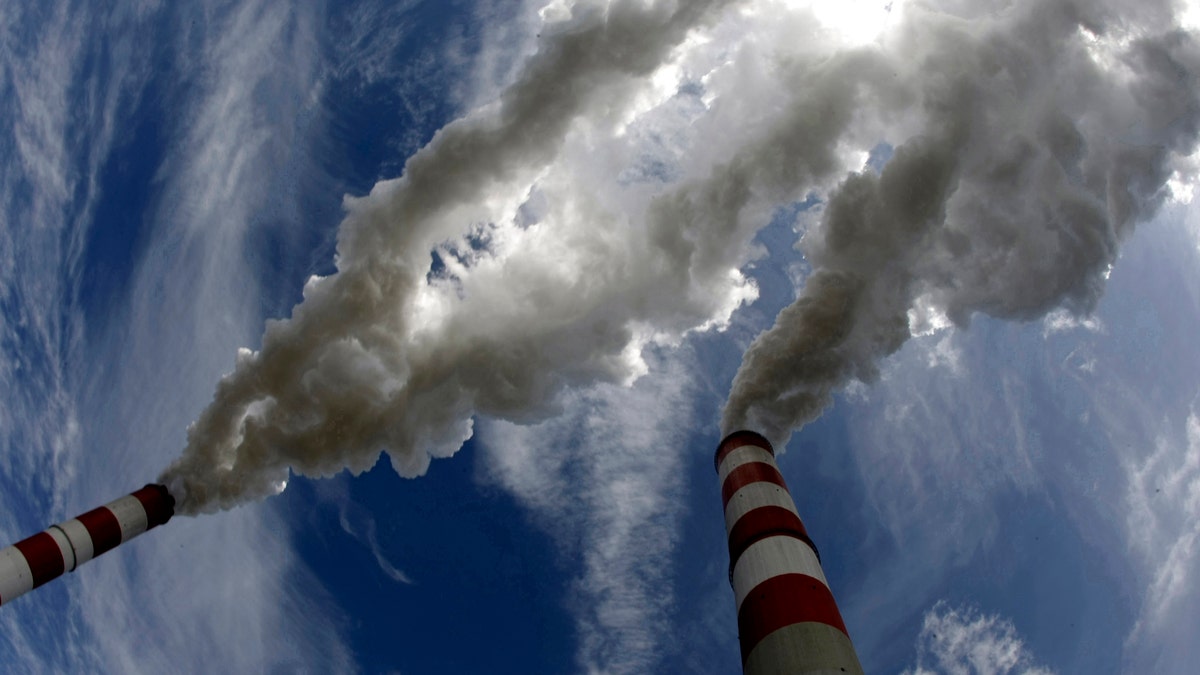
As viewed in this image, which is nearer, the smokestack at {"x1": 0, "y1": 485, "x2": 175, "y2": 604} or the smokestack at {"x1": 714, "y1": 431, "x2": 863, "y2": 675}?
the smokestack at {"x1": 714, "y1": 431, "x2": 863, "y2": 675}

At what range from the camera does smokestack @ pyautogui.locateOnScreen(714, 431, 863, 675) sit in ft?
43.5

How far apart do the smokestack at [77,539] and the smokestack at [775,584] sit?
1955 centimetres

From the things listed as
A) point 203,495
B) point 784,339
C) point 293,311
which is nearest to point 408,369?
point 293,311

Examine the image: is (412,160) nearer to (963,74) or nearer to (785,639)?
(963,74)

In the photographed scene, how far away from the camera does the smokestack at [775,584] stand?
1326 cm

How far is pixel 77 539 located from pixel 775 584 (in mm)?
20973

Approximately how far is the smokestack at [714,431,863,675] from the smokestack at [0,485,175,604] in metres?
19.5

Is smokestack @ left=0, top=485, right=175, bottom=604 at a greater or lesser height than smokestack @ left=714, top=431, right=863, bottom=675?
greater

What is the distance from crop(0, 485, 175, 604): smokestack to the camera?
68.9 feet

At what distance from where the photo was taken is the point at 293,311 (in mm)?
25562

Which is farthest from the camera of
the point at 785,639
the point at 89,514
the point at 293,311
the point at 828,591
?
the point at 293,311

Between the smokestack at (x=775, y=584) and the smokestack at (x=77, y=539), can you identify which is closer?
the smokestack at (x=775, y=584)

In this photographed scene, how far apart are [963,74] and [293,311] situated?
72.6 feet

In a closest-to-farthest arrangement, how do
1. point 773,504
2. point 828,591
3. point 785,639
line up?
point 785,639 < point 828,591 < point 773,504
